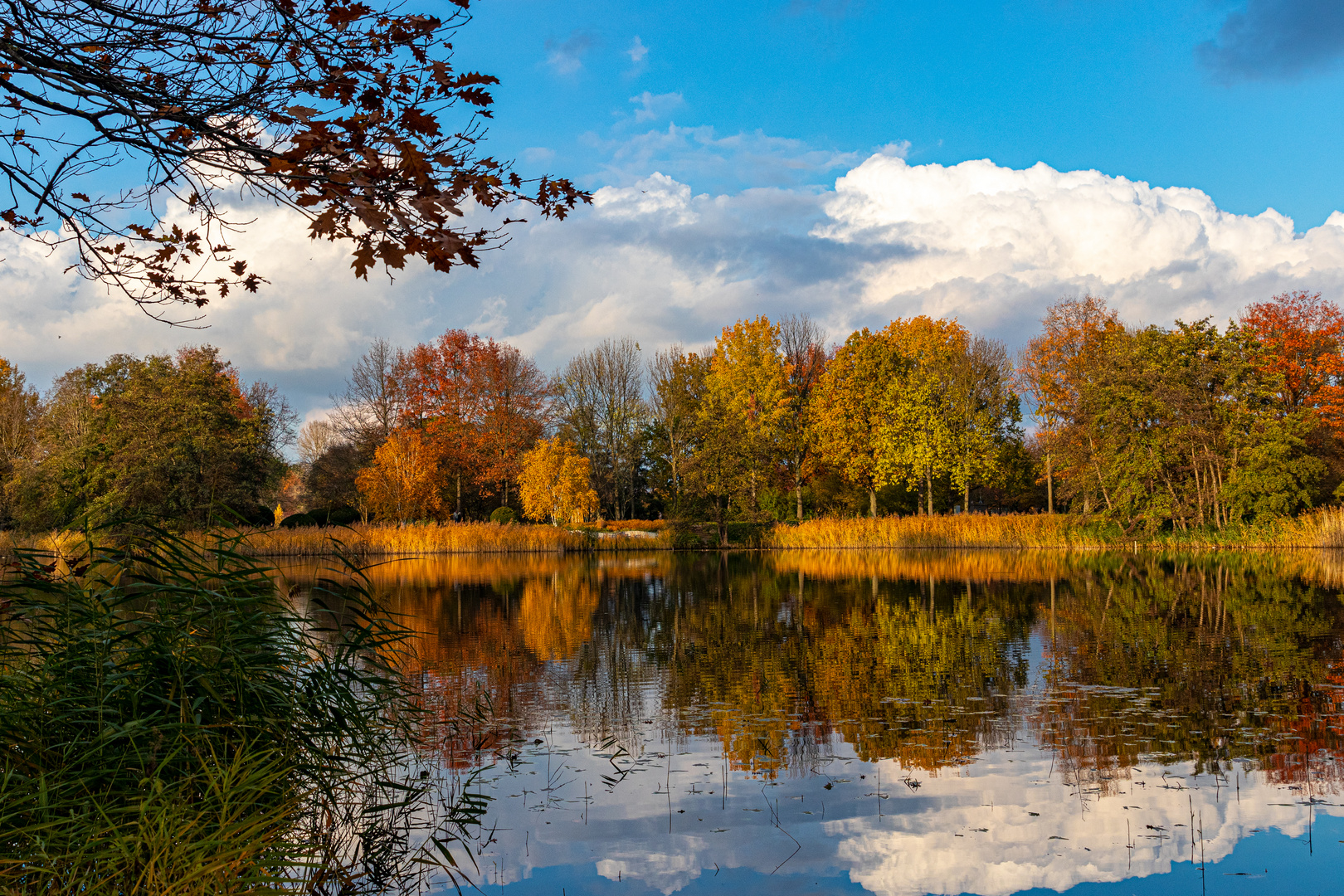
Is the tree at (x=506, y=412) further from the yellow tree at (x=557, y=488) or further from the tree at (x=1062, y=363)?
the tree at (x=1062, y=363)

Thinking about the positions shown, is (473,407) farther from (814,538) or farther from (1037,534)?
(1037,534)

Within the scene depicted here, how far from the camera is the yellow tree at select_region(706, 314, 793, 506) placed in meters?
44.2

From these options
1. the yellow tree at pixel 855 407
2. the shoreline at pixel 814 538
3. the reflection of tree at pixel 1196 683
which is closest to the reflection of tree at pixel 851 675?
the reflection of tree at pixel 1196 683

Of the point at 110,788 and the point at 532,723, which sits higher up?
the point at 110,788

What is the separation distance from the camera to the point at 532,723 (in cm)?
782

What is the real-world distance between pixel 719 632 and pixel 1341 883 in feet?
31.0

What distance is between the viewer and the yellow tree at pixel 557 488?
3903cm

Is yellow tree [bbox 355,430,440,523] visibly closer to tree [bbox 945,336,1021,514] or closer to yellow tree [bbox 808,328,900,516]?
yellow tree [bbox 808,328,900,516]

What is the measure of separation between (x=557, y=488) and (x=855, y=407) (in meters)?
15.0

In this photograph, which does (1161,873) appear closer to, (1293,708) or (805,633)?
(1293,708)

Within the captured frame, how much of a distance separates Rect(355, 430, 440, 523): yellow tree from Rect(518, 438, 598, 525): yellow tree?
15.8 feet

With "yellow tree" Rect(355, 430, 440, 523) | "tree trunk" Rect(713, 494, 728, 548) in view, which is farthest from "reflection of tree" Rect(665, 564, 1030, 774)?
"yellow tree" Rect(355, 430, 440, 523)

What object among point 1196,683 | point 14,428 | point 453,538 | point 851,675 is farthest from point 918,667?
point 14,428

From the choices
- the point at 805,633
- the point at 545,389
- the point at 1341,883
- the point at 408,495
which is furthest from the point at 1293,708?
the point at 545,389
